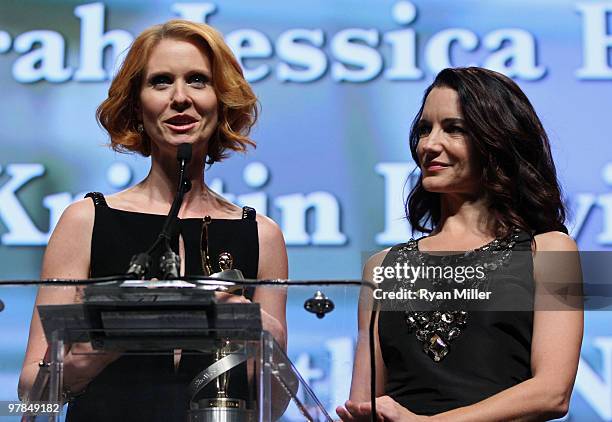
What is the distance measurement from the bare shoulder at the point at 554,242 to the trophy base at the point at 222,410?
751mm

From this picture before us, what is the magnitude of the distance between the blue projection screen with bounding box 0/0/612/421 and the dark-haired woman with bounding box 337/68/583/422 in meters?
0.99

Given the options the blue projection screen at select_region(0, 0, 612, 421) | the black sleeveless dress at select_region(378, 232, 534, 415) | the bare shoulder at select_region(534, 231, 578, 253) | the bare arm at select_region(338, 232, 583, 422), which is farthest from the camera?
the blue projection screen at select_region(0, 0, 612, 421)

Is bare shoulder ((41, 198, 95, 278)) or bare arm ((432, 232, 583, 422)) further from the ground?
bare shoulder ((41, 198, 95, 278))

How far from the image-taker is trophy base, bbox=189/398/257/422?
1463mm

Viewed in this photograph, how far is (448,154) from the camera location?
2.12 metres

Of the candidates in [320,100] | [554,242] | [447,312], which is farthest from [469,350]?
[320,100]

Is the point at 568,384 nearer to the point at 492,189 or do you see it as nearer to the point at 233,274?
the point at 492,189

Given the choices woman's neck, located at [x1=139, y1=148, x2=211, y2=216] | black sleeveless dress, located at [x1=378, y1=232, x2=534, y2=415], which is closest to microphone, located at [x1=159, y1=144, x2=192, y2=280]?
woman's neck, located at [x1=139, y1=148, x2=211, y2=216]

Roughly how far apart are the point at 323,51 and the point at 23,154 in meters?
0.92

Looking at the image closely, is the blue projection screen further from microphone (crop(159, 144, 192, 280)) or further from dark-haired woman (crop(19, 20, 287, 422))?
microphone (crop(159, 144, 192, 280))

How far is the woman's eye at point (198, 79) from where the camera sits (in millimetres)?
2164

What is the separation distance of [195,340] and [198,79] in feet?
2.71

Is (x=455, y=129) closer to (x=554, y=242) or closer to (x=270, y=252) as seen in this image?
(x=554, y=242)

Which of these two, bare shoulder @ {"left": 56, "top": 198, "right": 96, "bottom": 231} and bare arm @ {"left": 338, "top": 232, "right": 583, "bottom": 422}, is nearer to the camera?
bare arm @ {"left": 338, "top": 232, "right": 583, "bottom": 422}
